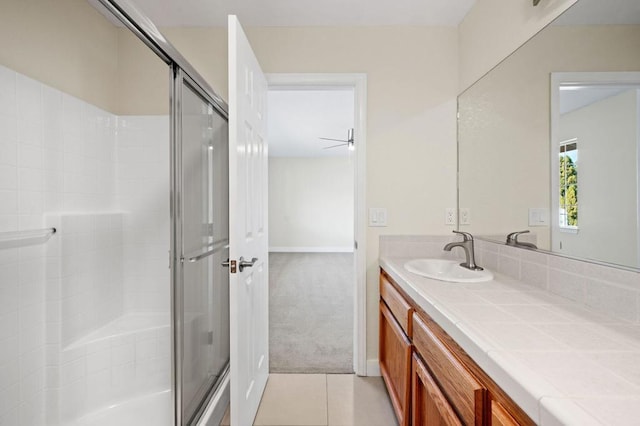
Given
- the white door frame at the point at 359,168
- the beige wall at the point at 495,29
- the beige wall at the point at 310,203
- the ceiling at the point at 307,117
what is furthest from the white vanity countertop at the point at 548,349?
the beige wall at the point at 310,203

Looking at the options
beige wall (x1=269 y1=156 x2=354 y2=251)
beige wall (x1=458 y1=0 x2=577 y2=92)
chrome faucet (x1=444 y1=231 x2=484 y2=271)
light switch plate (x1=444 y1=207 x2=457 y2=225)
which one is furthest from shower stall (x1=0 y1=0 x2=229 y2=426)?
beige wall (x1=269 y1=156 x2=354 y2=251)

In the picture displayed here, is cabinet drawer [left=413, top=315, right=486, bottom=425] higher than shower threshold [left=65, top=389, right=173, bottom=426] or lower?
higher

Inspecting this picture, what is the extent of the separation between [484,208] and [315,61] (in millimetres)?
1510

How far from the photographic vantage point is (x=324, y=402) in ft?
6.01

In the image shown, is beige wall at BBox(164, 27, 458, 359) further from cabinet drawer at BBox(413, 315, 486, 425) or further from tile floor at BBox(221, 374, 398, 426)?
cabinet drawer at BBox(413, 315, 486, 425)

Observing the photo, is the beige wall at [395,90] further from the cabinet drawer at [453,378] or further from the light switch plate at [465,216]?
the cabinet drawer at [453,378]

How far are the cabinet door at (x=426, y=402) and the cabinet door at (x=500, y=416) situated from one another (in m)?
0.21

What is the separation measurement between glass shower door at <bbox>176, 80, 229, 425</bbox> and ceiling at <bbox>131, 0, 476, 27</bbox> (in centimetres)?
72

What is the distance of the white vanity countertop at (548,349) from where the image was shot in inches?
21.0

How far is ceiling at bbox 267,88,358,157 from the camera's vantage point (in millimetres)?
3643

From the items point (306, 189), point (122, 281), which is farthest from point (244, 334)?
point (306, 189)

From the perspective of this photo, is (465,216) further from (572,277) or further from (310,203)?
(310,203)

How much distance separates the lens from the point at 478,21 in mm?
1831

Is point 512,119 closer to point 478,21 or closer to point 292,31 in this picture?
point 478,21
